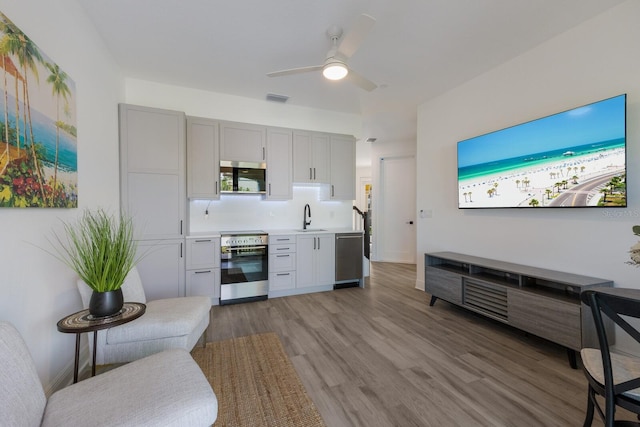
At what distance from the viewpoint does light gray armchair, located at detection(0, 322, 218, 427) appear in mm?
962

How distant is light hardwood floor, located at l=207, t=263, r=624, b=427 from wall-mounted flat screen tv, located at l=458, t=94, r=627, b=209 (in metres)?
1.35

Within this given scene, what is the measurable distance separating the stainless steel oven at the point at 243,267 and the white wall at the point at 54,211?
1.39m

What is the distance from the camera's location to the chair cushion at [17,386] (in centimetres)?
91

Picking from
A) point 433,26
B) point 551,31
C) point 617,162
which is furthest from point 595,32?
point 433,26

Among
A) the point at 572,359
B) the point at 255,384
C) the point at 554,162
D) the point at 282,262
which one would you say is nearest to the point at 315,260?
the point at 282,262

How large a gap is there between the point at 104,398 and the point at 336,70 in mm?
2558

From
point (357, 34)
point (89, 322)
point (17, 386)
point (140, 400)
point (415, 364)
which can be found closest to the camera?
point (17, 386)

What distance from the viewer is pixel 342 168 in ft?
14.6

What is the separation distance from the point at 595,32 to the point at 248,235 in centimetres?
400

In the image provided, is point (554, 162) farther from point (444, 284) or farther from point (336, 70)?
point (336, 70)

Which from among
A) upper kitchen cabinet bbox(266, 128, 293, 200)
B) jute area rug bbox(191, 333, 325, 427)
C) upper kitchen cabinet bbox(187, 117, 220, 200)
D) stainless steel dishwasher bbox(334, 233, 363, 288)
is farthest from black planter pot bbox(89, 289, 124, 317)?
stainless steel dishwasher bbox(334, 233, 363, 288)

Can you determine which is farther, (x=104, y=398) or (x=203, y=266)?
(x=203, y=266)

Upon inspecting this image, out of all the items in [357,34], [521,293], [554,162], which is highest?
[357,34]

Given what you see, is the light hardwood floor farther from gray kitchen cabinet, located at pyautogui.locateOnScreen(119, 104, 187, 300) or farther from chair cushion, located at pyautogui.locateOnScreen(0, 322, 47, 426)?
chair cushion, located at pyautogui.locateOnScreen(0, 322, 47, 426)
